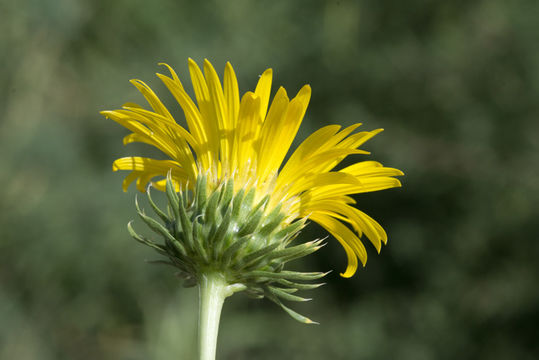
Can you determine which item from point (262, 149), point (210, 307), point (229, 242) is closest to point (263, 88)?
point (262, 149)

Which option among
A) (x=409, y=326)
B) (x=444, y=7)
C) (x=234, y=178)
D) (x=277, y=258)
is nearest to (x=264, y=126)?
(x=234, y=178)

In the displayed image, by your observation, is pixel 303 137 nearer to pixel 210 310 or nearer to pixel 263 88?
pixel 263 88

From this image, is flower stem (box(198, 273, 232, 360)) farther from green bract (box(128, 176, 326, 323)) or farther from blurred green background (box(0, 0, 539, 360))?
blurred green background (box(0, 0, 539, 360))

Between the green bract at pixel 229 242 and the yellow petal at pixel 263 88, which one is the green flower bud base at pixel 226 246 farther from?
the yellow petal at pixel 263 88

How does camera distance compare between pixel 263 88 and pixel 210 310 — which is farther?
pixel 263 88

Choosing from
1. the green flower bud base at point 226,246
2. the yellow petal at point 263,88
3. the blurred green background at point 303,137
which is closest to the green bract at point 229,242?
the green flower bud base at point 226,246

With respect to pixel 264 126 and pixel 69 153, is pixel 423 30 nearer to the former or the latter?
pixel 69 153
